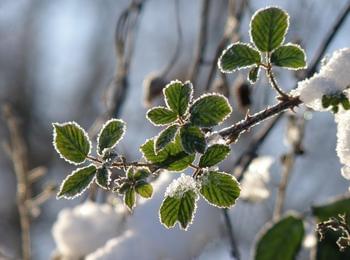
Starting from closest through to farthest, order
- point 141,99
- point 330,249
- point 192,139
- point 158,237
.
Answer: point 192,139 < point 330,249 < point 158,237 < point 141,99

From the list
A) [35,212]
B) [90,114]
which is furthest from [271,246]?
[90,114]

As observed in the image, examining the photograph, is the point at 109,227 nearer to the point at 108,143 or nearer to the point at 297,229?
the point at 297,229

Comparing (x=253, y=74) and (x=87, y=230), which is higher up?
(x=253, y=74)

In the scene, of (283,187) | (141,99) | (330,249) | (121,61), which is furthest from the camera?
(141,99)

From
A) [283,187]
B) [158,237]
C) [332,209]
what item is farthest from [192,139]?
[283,187]

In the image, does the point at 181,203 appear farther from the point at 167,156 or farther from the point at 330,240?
the point at 330,240

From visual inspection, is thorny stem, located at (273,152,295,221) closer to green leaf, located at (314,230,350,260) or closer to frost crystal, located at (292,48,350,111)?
green leaf, located at (314,230,350,260)

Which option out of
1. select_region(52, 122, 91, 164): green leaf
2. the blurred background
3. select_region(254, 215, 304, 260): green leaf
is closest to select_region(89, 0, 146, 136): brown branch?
the blurred background
